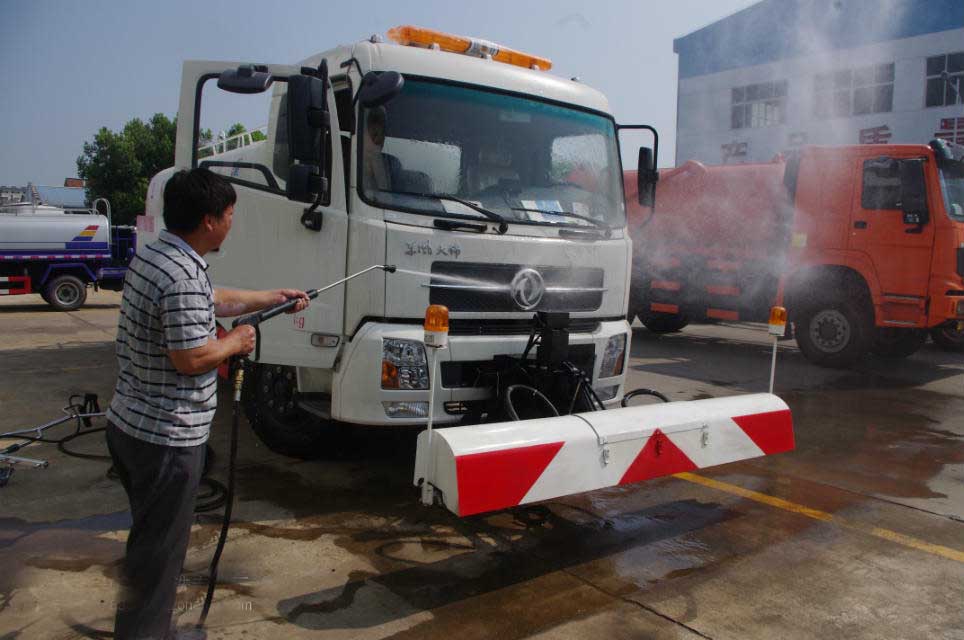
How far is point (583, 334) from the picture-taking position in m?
4.63

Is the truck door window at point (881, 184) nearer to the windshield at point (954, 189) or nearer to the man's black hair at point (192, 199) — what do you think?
the windshield at point (954, 189)

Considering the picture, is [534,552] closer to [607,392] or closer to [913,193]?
[607,392]

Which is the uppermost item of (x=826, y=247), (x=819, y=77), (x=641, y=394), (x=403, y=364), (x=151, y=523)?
(x=819, y=77)

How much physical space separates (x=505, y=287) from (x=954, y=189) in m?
6.98

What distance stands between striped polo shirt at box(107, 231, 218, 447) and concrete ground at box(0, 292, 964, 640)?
1011 mm

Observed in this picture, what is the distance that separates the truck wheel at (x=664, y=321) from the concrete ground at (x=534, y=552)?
253 inches

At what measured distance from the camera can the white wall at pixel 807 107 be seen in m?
16.1

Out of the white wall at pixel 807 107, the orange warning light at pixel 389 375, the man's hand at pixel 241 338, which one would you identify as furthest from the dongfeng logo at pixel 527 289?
the white wall at pixel 807 107

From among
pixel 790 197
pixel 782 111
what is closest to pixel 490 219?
pixel 790 197

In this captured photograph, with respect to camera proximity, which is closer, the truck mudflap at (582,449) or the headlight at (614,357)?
the truck mudflap at (582,449)

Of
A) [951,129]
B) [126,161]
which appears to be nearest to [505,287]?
[951,129]

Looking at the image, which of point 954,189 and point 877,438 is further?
point 954,189

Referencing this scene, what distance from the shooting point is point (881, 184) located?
8961mm

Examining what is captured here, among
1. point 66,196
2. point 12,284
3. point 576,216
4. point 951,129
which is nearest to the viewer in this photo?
point 576,216
